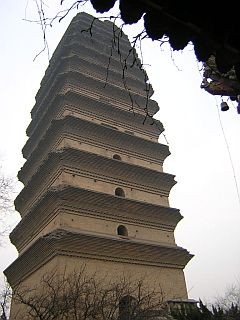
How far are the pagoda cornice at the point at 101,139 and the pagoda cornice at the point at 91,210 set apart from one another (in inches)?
110

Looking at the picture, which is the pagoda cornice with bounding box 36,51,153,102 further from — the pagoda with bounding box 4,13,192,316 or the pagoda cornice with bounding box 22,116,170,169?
the pagoda cornice with bounding box 22,116,170,169

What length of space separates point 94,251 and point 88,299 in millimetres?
2326

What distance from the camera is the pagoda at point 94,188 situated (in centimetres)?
1263

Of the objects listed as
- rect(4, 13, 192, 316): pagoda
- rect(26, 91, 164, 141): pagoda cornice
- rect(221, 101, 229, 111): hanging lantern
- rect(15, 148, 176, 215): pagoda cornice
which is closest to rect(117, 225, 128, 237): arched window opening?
rect(4, 13, 192, 316): pagoda

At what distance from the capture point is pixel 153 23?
85.0 inches

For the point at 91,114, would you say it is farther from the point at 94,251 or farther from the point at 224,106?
the point at 224,106

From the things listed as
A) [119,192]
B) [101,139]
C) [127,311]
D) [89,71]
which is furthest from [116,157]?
[127,311]

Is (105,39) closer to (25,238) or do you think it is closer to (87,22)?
(87,22)

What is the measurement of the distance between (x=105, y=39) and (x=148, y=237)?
473 inches

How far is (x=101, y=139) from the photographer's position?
16.0 metres

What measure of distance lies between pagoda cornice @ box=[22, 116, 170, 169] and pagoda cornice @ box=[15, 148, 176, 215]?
113 centimetres

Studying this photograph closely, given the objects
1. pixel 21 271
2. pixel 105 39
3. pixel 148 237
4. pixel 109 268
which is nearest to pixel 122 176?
pixel 148 237

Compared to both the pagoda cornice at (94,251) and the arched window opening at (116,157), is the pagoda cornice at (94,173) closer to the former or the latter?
the arched window opening at (116,157)

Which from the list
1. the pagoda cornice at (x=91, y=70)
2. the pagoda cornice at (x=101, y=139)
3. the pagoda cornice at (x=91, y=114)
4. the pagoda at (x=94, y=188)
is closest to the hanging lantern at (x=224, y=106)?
the pagoda at (x=94, y=188)
